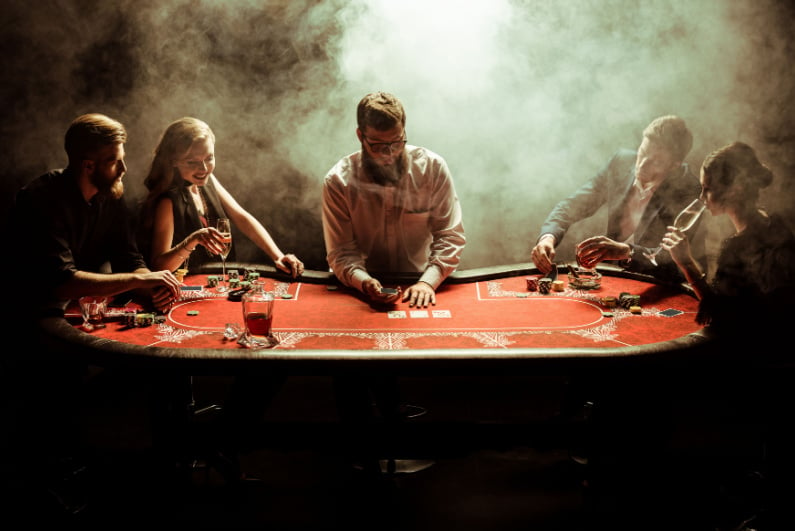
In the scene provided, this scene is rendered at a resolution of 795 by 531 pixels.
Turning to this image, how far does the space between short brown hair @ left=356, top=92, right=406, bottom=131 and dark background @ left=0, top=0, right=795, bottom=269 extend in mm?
944

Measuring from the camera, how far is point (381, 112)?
3.28 m

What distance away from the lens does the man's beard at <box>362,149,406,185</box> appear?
3541mm

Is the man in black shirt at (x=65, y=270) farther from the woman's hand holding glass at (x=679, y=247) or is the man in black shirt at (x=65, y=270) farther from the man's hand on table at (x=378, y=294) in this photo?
the woman's hand holding glass at (x=679, y=247)

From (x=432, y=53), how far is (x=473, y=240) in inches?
48.7

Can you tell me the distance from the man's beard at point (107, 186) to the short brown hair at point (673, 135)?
9.24ft

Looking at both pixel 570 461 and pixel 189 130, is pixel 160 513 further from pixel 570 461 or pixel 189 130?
pixel 570 461

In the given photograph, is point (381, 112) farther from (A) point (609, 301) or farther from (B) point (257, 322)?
(A) point (609, 301)

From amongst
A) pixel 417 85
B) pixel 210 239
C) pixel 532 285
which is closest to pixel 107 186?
pixel 210 239

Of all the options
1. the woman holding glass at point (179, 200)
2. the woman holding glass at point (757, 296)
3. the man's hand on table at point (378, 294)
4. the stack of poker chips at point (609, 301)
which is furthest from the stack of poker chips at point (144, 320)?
the woman holding glass at point (757, 296)

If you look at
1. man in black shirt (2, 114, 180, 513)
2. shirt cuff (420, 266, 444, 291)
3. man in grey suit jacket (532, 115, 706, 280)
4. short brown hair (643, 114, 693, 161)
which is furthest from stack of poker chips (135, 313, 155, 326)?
short brown hair (643, 114, 693, 161)

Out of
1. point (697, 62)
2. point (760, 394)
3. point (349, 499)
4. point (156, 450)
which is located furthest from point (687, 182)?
point (156, 450)

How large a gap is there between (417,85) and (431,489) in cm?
239

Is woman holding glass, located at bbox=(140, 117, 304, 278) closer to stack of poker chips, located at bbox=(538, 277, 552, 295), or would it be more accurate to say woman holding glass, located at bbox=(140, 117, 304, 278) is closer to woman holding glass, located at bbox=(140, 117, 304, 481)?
woman holding glass, located at bbox=(140, 117, 304, 481)

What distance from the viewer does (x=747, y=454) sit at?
12.3 ft
